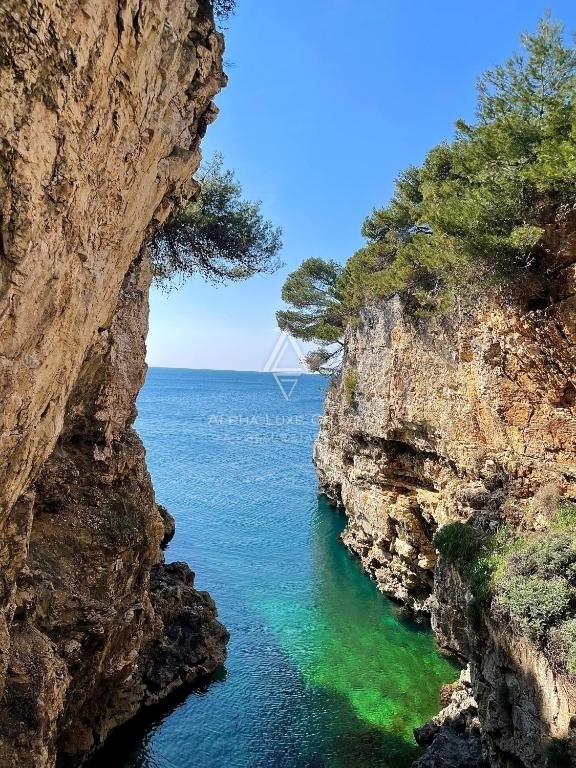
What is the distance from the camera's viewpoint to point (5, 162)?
4.05 meters

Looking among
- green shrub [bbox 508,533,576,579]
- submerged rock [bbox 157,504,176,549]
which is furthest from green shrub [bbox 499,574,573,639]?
submerged rock [bbox 157,504,176,549]

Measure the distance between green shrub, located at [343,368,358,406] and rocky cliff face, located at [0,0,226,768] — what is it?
41.1 feet

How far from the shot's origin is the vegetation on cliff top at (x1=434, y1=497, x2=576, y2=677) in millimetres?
8891

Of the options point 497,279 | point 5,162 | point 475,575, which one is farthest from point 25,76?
point 475,575

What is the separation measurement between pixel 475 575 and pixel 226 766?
6963mm

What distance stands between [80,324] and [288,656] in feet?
44.4

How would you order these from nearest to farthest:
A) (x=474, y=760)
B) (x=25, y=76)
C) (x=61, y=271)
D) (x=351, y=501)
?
(x=25, y=76) → (x=61, y=271) → (x=474, y=760) → (x=351, y=501)

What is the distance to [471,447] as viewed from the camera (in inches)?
573

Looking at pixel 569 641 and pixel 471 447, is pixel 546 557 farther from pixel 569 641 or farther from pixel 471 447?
pixel 471 447

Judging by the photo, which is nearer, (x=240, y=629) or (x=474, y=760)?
(x=474, y=760)

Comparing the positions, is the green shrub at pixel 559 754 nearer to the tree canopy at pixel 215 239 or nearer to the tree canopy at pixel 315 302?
the tree canopy at pixel 215 239

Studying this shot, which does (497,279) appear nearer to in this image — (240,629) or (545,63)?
(545,63)

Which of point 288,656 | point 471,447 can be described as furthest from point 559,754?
point 288,656

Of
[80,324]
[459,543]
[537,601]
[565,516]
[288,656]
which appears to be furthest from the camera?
[288,656]
